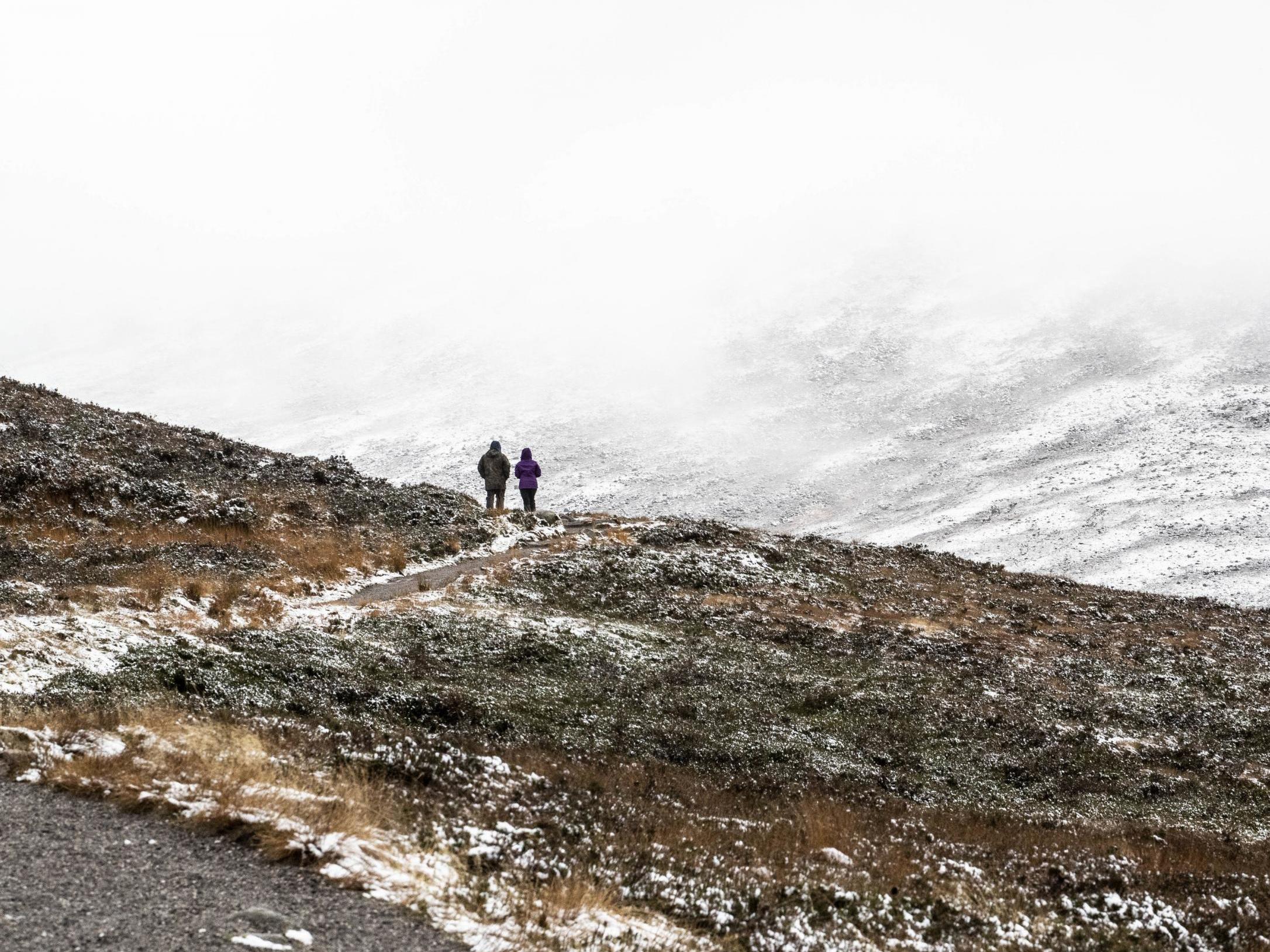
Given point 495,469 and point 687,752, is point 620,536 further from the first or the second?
point 687,752

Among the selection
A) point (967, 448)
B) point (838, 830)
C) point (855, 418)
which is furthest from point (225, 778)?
point (855, 418)

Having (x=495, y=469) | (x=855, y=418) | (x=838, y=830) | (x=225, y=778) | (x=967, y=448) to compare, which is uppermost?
(x=855, y=418)

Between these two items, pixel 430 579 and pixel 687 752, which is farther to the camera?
pixel 430 579

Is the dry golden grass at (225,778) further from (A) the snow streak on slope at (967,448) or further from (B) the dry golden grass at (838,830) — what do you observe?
(A) the snow streak on slope at (967,448)

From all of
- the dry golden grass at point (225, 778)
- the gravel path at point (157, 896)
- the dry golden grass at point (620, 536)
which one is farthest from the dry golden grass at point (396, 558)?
the gravel path at point (157, 896)

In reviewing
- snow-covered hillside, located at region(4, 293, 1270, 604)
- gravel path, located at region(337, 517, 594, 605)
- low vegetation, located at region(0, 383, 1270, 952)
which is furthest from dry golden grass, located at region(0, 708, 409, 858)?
snow-covered hillside, located at region(4, 293, 1270, 604)

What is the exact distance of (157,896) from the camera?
7160 mm

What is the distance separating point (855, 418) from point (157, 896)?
296 ft

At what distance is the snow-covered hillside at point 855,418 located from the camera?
206 ft

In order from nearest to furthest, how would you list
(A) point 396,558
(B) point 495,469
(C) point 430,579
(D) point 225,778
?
(D) point 225,778, (C) point 430,579, (A) point 396,558, (B) point 495,469

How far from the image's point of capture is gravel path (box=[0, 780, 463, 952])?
6613mm

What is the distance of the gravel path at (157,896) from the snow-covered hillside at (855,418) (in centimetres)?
5261

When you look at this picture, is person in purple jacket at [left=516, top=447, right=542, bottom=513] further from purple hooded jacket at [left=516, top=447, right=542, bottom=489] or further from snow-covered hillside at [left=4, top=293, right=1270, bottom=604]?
snow-covered hillside at [left=4, top=293, right=1270, bottom=604]

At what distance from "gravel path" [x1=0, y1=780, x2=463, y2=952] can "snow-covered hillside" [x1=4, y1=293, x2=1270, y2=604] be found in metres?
52.6
